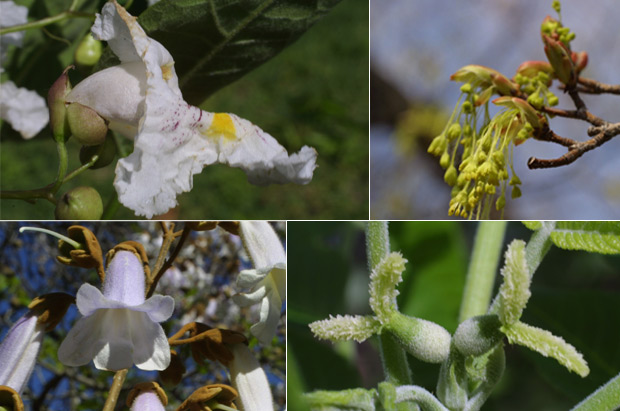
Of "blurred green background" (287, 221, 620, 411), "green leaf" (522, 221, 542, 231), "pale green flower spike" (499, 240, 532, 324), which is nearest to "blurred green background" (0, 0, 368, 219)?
"blurred green background" (287, 221, 620, 411)

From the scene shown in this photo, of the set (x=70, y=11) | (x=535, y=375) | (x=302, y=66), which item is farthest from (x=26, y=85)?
(x=302, y=66)

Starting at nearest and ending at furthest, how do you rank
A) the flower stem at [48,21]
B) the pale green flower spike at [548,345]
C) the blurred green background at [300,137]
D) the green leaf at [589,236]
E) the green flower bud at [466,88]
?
the pale green flower spike at [548,345] → the green leaf at [589,236] → the flower stem at [48,21] → the green flower bud at [466,88] → the blurred green background at [300,137]

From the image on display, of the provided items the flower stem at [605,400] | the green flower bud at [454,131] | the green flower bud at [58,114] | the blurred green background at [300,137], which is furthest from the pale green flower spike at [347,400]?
the blurred green background at [300,137]

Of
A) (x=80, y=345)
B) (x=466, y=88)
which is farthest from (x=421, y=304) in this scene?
(x=80, y=345)

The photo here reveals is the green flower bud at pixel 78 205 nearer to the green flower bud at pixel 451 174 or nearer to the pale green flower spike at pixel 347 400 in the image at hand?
the pale green flower spike at pixel 347 400

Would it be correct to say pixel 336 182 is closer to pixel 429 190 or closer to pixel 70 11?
pixel 429 190

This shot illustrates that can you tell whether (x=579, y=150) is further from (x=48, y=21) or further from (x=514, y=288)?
(x=48, y=21)
